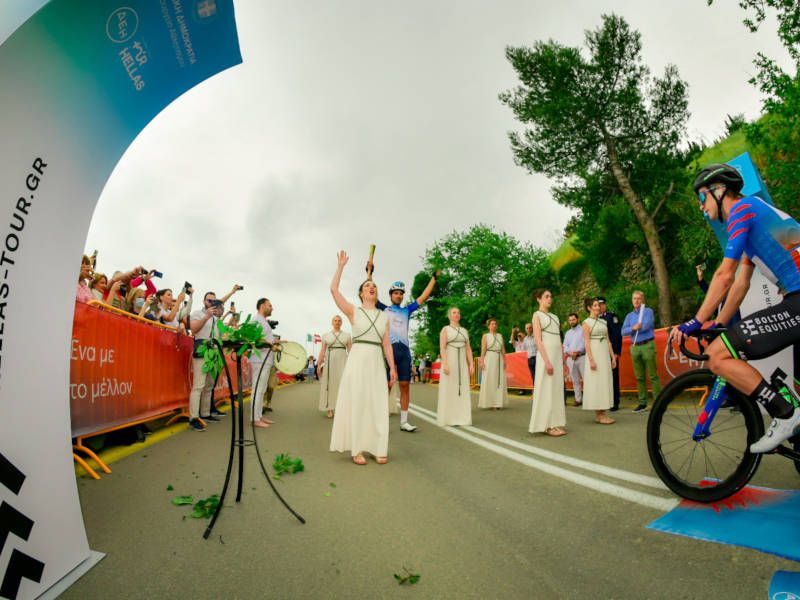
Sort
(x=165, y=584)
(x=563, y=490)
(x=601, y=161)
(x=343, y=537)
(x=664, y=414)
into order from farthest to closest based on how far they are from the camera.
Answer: (x=601, y=161) → (x=563, y=490) → (x=664, y=414) → (x=343, y=537) → (x=165, y=584)

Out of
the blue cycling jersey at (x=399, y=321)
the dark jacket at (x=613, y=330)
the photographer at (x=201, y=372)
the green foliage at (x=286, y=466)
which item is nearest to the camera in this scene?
the green foliage at (x=286, y=466)

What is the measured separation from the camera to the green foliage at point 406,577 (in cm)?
221

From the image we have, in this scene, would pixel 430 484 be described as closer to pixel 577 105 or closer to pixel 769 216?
pixel 769 216

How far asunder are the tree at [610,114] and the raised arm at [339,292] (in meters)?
16.4

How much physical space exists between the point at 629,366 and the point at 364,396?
8.99 m

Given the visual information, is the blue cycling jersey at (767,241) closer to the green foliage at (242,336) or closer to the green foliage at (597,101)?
the green foliage at (242,336)

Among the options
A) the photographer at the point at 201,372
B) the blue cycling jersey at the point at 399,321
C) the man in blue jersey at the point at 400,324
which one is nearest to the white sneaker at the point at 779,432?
the man in blue jersey at the point at 400,324

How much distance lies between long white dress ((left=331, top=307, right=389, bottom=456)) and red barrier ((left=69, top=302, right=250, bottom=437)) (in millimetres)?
1908

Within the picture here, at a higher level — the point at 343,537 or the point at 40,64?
the point at 40,64

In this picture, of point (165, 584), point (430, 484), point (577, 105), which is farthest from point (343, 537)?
point (577, 105)

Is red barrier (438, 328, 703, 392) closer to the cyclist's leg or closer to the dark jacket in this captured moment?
the dark jacket

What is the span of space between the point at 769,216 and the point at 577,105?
18.5 m

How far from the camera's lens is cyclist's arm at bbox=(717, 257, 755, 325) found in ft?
9.98

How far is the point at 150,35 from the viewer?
7.87 feet
